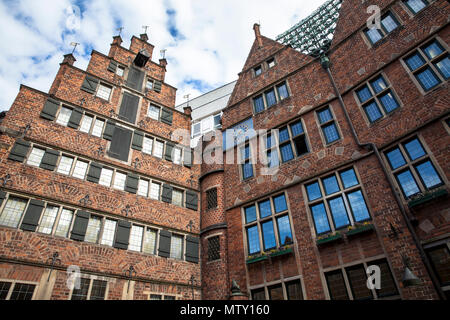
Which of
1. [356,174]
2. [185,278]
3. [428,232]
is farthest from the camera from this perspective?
[185,278]

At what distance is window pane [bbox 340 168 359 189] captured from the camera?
1072 centimetres

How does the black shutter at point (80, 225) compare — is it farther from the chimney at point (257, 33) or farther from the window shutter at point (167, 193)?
the chimney at point (257, 33)

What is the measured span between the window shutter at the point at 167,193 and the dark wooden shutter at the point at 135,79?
21.2 feet

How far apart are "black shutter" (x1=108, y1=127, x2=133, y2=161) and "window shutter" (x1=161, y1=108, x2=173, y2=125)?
8.42 feet

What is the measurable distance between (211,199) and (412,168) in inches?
363

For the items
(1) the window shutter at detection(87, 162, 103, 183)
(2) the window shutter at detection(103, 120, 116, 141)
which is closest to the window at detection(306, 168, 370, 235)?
(1) the window shutter at detection(87, 162, 103, 183)

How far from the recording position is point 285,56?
1625cm

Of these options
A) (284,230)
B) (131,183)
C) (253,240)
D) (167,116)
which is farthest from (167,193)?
(284,230)

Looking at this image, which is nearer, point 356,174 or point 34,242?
point 34,242

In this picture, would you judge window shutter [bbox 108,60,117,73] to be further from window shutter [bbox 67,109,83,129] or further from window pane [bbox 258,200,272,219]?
window pane [bbox 258,200,272,219]

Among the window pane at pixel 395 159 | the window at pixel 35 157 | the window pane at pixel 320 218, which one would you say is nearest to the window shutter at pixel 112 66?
the window at pixel 35 157

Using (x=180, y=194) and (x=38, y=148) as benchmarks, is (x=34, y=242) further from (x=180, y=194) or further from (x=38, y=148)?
(x=180, y=194)

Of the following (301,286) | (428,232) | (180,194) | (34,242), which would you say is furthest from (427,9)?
(34,242)

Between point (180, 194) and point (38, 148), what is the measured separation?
266 inches
